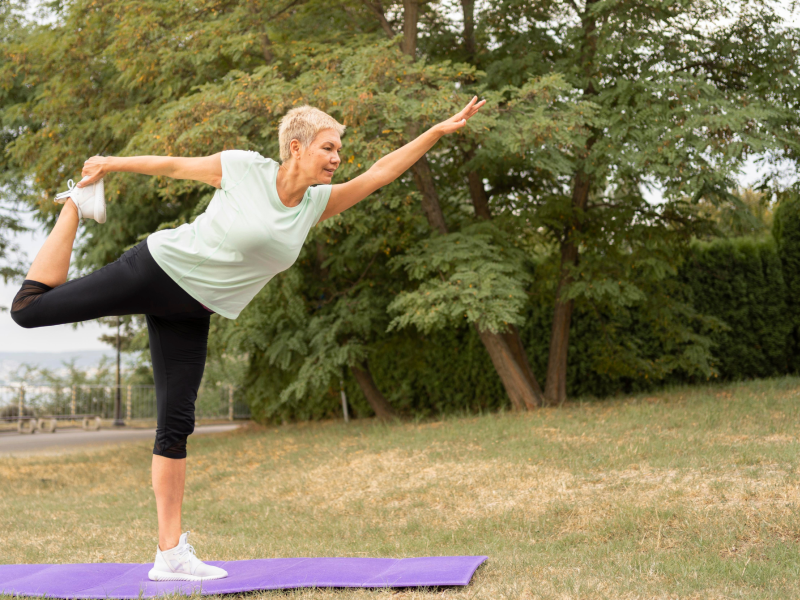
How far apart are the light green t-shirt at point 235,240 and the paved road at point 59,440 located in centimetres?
1227

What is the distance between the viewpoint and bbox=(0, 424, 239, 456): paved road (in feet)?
46.6

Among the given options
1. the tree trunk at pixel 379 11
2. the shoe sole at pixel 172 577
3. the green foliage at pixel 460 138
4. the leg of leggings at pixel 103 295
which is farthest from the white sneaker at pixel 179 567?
the tree trunk at pixel 379 11

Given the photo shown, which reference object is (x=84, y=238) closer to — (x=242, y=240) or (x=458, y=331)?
(x=458, y=331)

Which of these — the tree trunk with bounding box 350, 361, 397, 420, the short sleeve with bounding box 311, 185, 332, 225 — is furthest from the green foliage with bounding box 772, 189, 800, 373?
the short sleeve with bounding box 311, 185, 332, 225

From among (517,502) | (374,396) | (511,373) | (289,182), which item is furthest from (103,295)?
(374,396)

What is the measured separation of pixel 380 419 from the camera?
41.6 ft

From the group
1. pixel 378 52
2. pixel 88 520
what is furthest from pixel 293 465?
pixel 378 52

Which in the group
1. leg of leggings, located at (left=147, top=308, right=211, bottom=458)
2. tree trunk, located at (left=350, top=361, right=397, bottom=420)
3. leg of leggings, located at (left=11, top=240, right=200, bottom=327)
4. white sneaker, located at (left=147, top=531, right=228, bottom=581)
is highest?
leg of leggings, located at (left=11, top=240, right=200, bottom=327)

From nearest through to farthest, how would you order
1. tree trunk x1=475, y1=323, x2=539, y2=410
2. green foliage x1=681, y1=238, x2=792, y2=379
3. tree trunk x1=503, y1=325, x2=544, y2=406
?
tree trunk x1=475, y1=323, x2=539, y2=410 < tree trunk x1=503, y1=325, x2=544, y2=406 < green foliage x1=681, y1=238, x2=792, y2=379

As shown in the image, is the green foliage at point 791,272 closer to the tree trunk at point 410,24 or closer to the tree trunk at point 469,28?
the tree trunk at point 469,28

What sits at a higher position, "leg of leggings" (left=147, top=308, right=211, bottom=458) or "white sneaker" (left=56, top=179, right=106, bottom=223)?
"white sneaker" (left=56, top=179, right=106, bottom=223)

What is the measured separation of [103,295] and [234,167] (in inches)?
30.4

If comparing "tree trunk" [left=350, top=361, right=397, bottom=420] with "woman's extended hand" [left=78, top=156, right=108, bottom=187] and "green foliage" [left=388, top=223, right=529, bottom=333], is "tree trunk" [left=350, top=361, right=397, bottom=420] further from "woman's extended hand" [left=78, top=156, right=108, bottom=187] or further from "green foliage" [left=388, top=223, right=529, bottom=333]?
"woman's extended hand" [left=78, top=156, right=108, bottom=187]

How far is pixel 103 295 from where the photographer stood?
2.87 metres
